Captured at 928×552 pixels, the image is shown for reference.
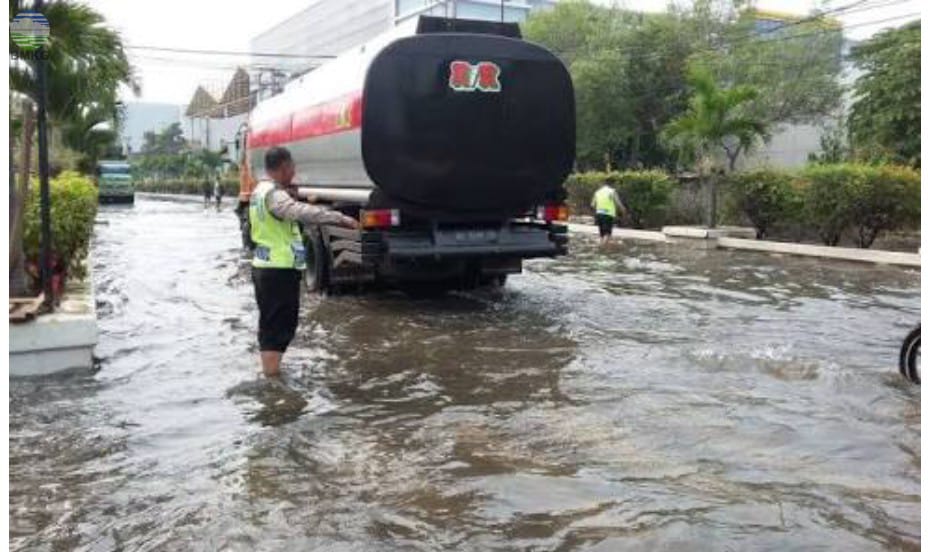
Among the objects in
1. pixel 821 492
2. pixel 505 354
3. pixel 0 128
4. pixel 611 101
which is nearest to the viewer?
pixel 0 128

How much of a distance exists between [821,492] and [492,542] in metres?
1.65

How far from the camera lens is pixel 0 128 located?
2.79 meters

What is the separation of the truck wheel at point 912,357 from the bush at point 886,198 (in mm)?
11302

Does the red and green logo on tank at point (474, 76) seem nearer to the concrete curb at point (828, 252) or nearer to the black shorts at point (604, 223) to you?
the concrete curb at point (828, 252)

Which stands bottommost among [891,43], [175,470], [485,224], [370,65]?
[175,470]

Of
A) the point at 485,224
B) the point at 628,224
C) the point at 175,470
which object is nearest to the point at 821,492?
the point at 175,470

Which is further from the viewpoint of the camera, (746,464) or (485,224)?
(485,224)

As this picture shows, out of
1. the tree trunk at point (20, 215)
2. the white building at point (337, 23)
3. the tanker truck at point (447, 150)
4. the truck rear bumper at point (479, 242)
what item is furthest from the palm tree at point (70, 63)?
the white building at point (337, 23)

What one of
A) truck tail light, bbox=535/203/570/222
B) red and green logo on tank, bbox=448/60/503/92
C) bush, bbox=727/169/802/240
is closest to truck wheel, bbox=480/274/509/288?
truck tail light, bbox=535/203/570/222

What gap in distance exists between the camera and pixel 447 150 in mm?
9797

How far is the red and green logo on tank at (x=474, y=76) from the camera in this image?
383 inches

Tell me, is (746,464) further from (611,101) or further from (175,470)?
(611,101)

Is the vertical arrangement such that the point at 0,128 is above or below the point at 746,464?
above

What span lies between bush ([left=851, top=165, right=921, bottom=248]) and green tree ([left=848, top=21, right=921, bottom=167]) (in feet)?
20.1
